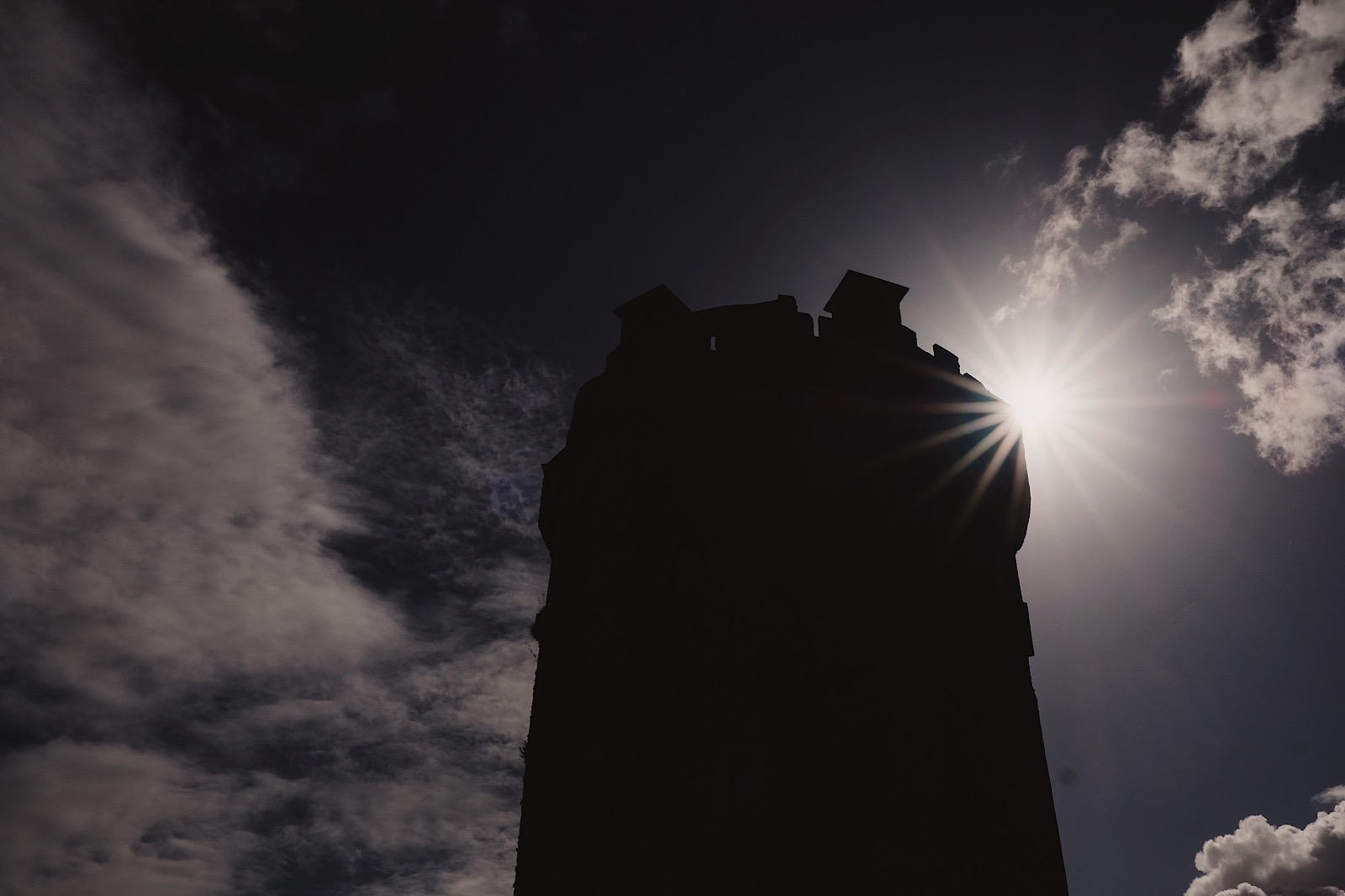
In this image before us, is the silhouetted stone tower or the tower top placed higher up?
the tower top

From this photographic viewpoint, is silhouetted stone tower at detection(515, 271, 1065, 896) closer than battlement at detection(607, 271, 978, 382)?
Yes

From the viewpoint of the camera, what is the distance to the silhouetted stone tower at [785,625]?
36.2 feet

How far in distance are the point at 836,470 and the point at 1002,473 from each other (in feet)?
13.1

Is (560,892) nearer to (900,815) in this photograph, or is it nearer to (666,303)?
(900,815)

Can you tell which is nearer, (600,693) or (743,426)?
(600,693)

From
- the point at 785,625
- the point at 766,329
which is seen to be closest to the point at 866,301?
the point at 766,329

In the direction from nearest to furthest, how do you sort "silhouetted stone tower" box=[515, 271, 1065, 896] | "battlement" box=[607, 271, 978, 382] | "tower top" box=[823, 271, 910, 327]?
"silhouetted stone tower" box=[515, 271, 1065, 896] < "battlement" box=[607, 271, 978, 382] < "tower top" box=[823, 271, 910, 327]

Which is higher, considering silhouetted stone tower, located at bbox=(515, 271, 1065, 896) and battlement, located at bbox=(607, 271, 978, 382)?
battlement, located at bbox=(607, 271, 978, 382)

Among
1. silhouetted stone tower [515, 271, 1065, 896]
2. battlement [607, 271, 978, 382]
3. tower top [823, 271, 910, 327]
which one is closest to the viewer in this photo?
silhouetted stone tower [515, 271, 1065, 896]

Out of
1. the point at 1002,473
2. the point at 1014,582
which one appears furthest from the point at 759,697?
the point at 1002,473

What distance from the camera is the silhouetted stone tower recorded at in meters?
11.0

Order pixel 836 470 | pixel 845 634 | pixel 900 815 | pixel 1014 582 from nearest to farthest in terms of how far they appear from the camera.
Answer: pixel 900 815 < pixel 845 634 < pixel 836 470 < pixel 1014 582

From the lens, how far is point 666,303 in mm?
15727

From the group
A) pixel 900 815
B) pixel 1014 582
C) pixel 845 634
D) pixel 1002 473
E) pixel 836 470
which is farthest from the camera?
pixel 1002 473
